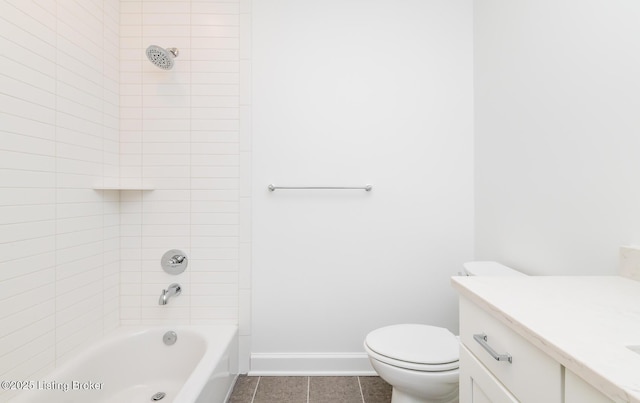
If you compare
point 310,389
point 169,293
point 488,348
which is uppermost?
point 488,348

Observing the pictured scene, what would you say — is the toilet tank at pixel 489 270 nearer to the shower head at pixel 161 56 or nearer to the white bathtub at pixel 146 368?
→ the white bathtub at pixel 146 368

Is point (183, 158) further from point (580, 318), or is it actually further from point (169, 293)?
point (580, 318)

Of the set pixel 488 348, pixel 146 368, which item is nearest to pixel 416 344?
pixel 488 348

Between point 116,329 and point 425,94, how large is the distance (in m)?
2.22

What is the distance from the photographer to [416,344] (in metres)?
1.14

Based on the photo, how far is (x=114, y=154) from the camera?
4.98 feet

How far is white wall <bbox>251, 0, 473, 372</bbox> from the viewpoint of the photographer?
5.20 feet

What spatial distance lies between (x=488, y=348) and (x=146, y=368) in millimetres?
1644

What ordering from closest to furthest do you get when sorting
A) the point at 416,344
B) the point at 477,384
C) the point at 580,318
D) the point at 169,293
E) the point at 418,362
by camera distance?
the point at 580,318 → the point at 477,384 → the point at 418,362 → the point at 416,344 → the point at 169,293

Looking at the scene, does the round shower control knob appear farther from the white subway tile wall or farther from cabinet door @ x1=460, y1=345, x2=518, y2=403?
cabinet door @ x1=460, y1=345, x2=518, y2=403

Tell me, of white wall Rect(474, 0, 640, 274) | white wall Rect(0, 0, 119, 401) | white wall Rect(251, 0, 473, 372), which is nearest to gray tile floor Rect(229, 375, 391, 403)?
white wall Rect(251, 0, 473, 372)

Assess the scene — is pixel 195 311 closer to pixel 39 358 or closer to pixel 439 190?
pixel 39 358

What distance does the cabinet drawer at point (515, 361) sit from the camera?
493mm

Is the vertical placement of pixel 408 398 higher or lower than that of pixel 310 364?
higher
